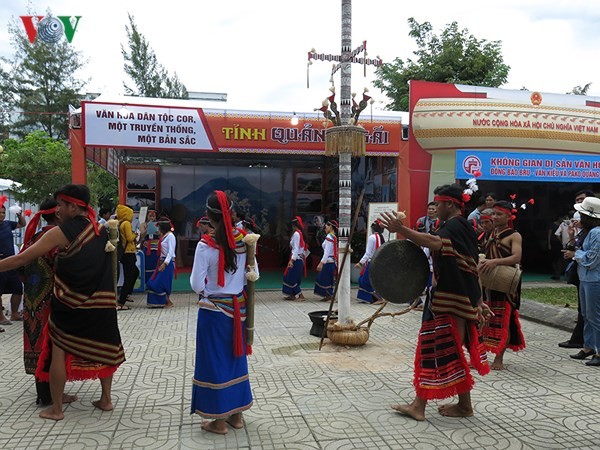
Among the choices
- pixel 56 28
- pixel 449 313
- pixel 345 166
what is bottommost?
pixel 449 313

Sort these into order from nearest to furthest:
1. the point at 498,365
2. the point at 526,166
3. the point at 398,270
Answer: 1. the point at 398,270
2. the point at 498,365
3. the point at 526,166

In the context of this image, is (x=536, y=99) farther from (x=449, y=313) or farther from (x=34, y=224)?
(x=34, y=224)

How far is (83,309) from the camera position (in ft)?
12.2

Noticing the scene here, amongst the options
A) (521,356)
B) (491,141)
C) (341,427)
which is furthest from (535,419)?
(491,141)

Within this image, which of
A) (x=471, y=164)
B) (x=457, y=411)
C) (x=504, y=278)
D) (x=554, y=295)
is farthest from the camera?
(x=471, y=164)

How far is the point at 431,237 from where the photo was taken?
3.56 meters

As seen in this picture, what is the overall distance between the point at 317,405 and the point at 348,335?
1.92m

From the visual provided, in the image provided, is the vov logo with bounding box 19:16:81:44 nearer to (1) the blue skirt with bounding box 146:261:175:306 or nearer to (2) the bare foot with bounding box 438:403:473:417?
(1) the blue skirt with bounding box 146:261:175:306

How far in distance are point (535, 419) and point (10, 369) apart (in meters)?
4.95

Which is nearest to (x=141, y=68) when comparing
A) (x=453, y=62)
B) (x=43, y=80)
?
(x=43, y=80)

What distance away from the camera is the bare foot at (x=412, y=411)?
12.3 feet

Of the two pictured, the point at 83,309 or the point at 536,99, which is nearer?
the point at 83,309

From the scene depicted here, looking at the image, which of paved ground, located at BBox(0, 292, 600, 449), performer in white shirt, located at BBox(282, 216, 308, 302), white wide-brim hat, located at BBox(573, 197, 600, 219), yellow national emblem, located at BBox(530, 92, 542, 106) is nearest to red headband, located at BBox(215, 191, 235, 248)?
paved ground, located at BBox(0, 292, 600, 449)

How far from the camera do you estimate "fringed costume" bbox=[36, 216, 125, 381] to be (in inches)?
145
